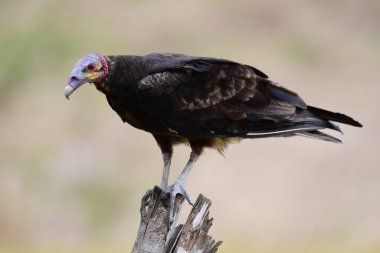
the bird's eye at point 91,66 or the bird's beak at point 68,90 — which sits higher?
the bird's eye at point 91,66

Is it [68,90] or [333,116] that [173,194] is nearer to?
[68,90]

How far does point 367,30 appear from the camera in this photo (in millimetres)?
16188

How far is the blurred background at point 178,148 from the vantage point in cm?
1212

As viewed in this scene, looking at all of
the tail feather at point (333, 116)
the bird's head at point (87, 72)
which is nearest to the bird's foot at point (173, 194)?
the bird's head at point (87, 72)

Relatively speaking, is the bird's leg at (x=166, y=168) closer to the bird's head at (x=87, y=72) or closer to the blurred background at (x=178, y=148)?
the bird's head at (x=87, y=72)

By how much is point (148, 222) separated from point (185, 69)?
1014mm

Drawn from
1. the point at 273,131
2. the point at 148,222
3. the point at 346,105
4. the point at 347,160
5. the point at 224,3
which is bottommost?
the point at 148,222

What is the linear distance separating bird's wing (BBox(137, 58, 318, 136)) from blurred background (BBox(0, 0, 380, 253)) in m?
4.64

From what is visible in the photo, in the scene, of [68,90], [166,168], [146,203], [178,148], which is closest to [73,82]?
[68,90]

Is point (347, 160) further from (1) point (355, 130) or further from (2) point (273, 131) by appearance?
(2) point (273, 131)

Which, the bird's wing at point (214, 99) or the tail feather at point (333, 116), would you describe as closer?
the bird's wing at point (214, 99)

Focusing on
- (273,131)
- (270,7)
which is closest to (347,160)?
(270,7)

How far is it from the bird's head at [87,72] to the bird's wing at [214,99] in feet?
0.78

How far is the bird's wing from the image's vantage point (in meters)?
6.56
